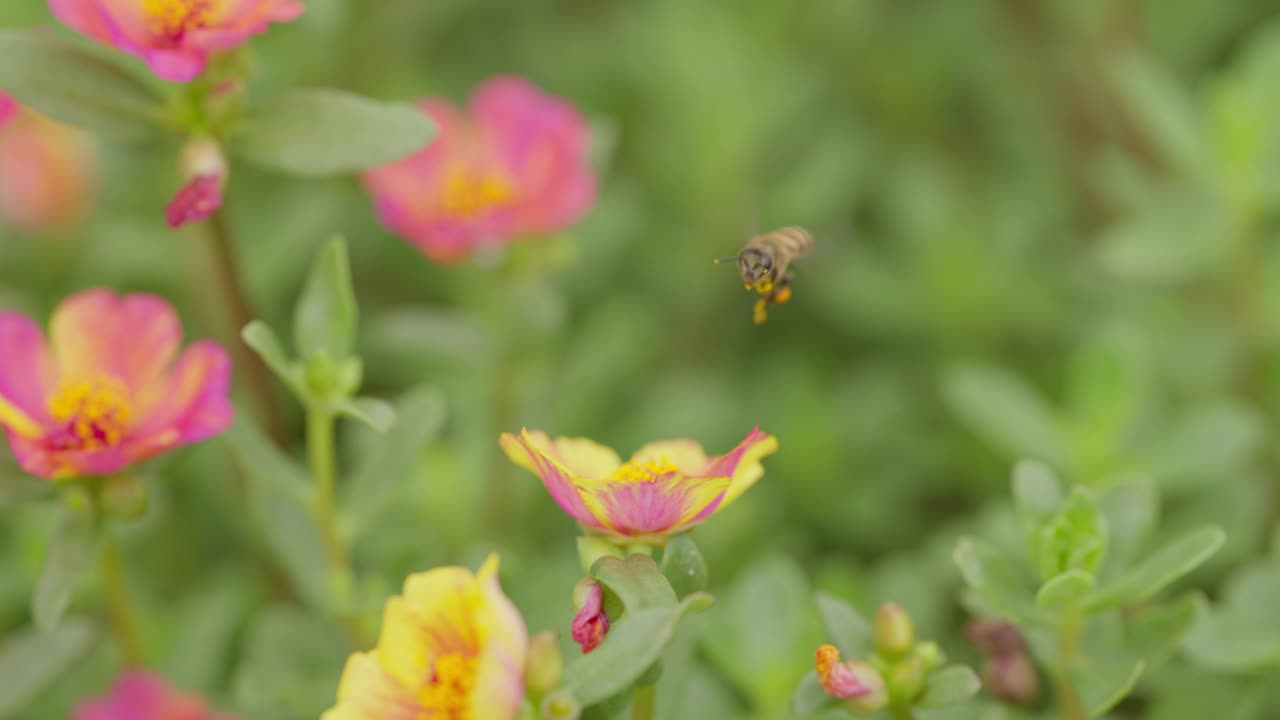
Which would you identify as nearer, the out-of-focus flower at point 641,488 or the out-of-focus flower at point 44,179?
the out-of-focus flower at point 641,488

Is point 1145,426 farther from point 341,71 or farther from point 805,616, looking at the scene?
point 341,71

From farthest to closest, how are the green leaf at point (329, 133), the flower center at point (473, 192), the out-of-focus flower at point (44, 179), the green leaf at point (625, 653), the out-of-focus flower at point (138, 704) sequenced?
the out-of-focus flower at point (44, 179)
the flower center at point (473, 192)
the out-of-focus flower at point (138, 704)
the green leaf at point (329, 133)
the green leaf at point (625, 653)

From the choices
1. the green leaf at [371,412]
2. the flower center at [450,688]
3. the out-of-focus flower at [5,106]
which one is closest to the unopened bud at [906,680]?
the flower center at [450,688]

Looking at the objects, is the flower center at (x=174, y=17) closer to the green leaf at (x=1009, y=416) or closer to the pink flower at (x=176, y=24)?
the pink flower at (x=176, y=24)

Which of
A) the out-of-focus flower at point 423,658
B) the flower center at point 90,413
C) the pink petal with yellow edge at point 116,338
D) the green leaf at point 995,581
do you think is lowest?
the flower center at point 90,413

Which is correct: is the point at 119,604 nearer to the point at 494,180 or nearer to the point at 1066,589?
the point at 494,180

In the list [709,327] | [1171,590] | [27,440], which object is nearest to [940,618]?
[1171,590]
